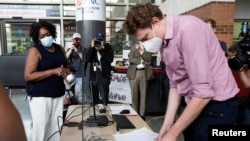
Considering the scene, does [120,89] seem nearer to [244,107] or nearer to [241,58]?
[244,107]

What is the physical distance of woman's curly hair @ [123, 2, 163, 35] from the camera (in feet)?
3.60

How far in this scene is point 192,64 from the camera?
3.20 ft

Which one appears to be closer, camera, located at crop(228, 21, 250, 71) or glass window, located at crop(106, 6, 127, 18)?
camera, located at crop(228, 21, 250, 71)

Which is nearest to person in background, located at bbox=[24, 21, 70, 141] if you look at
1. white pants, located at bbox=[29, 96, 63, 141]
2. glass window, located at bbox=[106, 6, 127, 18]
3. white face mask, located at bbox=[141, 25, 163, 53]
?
white pants, located at bbox=[29, 96, 63, 141]

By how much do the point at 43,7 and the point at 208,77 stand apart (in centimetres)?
647

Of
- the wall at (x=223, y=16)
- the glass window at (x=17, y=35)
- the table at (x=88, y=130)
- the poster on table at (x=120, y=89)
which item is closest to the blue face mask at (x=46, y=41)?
the table at (x=88, y=130)

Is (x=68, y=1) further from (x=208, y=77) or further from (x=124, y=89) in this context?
(x=208, y=77)

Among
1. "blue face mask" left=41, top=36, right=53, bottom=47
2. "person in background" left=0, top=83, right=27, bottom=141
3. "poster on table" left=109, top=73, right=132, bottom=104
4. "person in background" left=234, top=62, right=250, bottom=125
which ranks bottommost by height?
"poster on table" left=109, top=73, right=132, bottom=104

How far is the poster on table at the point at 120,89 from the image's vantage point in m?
4.37

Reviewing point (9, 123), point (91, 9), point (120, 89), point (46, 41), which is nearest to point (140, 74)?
point (120, 89)

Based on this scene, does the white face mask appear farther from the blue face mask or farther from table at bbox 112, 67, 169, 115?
table at bbox 112, 67, 169, 115

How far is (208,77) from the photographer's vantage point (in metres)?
0.99

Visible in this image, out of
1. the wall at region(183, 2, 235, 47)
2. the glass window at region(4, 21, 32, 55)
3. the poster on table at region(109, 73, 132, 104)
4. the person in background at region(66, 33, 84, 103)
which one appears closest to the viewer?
the person in background at region(66, 33, 84, 103)

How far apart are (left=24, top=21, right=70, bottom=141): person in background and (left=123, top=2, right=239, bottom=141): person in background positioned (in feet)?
3.55
